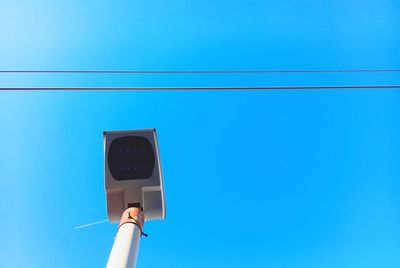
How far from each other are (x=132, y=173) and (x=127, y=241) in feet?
2.51

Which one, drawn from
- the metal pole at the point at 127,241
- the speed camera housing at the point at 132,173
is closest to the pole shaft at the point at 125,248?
the metal pole at the point at 127,241

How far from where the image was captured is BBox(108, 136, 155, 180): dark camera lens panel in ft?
8.96

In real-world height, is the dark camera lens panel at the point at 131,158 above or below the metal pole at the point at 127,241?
above

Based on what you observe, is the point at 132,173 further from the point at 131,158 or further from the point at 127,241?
the point at 127,241

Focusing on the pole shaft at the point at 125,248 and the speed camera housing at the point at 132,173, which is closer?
the pole shaft at the point at 125,248

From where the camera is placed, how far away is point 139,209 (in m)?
2.68

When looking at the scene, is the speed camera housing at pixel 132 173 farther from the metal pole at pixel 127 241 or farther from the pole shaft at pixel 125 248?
the pole shaft at pixel 125 248

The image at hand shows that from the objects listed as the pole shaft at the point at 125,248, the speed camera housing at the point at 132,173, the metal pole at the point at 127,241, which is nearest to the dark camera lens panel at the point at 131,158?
the speed camera housing at the point at 132,173

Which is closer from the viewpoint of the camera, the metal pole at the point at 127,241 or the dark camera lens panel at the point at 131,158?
the metal pole at the point at 127,241

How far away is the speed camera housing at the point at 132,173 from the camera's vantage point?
107 inches

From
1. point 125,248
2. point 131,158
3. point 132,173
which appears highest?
point 131,158

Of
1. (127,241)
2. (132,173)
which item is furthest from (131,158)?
(127,241)

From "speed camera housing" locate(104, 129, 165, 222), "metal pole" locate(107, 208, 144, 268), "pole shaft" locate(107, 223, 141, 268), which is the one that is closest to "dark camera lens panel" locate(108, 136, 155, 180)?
"speed camera housing" locate(104, 129, 165, 222)

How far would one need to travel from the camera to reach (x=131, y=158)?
9.07ft
